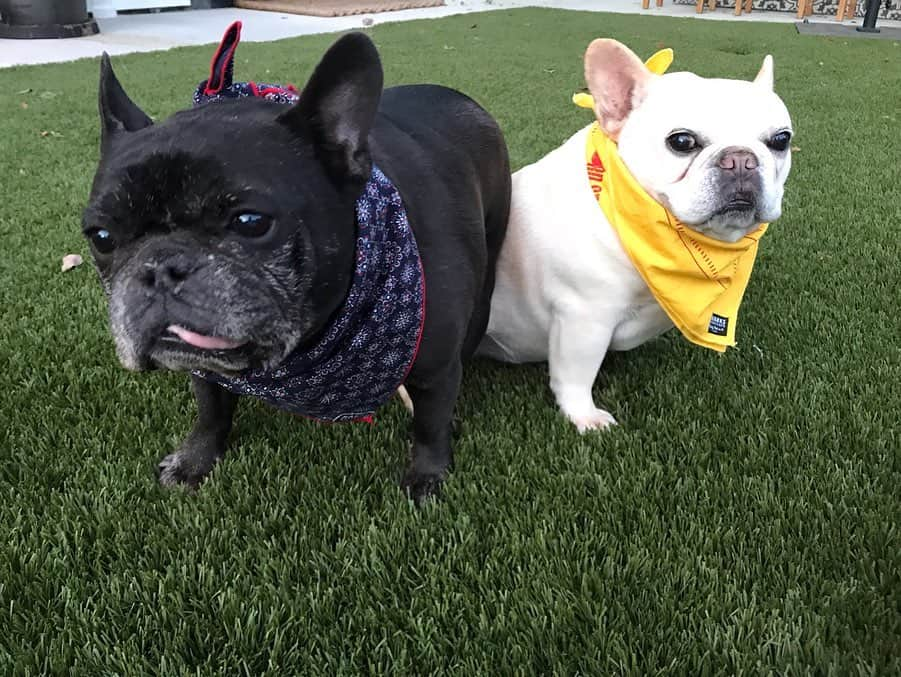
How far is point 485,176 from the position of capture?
6.75 ft

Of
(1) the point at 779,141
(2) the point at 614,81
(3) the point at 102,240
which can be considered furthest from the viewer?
(2) the point at 614,81

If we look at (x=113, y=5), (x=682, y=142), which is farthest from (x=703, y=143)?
(x=113, y=5)

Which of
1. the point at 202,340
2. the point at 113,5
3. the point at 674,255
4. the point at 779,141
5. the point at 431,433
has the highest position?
the point at 779,141

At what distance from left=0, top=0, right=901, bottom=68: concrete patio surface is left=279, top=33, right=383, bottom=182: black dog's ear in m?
7.03

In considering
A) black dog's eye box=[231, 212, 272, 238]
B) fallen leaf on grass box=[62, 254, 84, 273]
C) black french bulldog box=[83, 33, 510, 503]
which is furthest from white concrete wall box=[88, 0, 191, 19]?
black dog's eye box=[231, 212, 272, 238]

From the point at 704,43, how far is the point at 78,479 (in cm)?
892

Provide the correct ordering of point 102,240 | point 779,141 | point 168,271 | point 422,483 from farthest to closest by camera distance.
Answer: point 779,141 < point 422,483 < point 102,240 < point 168,271

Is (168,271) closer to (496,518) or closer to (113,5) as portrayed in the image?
(496,518)

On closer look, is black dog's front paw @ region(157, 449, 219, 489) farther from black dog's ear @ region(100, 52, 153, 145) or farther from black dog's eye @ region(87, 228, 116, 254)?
black dog's ear @ region(100, 52, 153, 145)

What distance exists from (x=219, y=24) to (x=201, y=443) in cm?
1035

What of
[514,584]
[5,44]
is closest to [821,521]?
[514,584]

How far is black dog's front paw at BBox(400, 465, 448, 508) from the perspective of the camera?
66.3 inches

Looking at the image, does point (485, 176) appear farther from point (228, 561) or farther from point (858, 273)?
point (858, 273)

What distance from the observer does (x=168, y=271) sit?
1196mm
